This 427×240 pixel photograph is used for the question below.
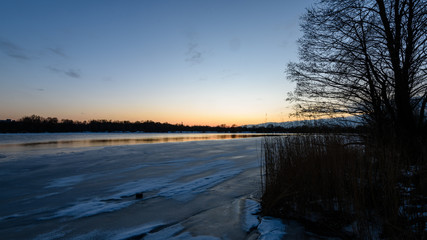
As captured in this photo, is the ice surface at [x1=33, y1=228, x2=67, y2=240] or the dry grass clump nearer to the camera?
the dry grass clump

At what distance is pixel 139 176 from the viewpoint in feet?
22.6

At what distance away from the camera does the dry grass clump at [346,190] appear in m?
2.66

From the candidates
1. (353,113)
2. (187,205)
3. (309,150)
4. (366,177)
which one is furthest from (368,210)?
A: (353,113)

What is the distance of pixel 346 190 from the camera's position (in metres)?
3.19

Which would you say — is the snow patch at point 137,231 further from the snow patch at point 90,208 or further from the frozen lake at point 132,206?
the snow patch at point 90,208

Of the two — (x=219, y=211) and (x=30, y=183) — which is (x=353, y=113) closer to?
(x=219, y=211)

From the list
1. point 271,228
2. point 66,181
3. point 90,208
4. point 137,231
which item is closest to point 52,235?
point 90,208

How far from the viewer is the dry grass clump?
2.66 meters

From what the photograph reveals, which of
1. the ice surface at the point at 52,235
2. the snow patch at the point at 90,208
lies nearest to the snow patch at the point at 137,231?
the ice surface at the point at 52,235

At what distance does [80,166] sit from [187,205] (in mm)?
6695

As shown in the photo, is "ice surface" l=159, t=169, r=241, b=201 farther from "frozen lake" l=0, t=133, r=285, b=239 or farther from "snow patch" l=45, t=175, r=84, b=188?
"snow patch" l=45, t=175, r=84, b=188

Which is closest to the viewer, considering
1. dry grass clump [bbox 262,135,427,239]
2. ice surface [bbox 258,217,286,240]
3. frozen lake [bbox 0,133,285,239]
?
dry grass clump [bbox 262,135,427,239]

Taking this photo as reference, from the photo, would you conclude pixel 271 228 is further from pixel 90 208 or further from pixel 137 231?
pixel 90 208

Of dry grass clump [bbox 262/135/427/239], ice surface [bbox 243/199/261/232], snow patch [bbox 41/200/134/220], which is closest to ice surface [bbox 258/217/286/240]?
ice surface [bbox 243/199/261/232]
